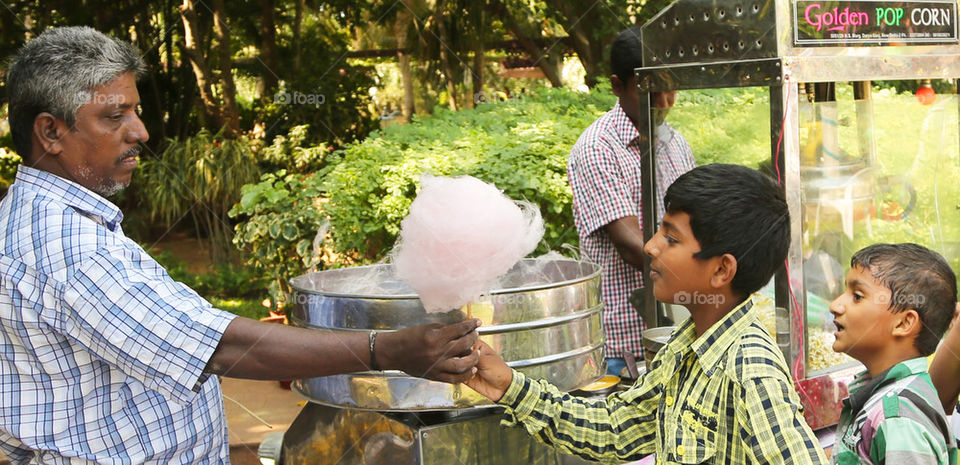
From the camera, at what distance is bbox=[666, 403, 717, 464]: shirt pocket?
1.82m

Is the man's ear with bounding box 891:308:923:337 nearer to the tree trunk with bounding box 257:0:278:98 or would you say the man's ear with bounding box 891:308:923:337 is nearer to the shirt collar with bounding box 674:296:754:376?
the shirt collar with bounding box 674:296:754:376

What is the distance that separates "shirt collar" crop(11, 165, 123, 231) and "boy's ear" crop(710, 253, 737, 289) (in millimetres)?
1301

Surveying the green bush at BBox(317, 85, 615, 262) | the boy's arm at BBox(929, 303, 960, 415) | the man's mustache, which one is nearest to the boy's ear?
the boy's arm at BBox(929, 303, 960, 415)

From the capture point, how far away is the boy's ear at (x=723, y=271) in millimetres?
1933

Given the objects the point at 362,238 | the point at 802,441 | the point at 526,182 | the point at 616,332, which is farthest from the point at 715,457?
the point at 362,238

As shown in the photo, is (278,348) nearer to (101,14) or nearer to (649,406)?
(649,406)

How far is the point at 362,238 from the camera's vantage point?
18.6 ft

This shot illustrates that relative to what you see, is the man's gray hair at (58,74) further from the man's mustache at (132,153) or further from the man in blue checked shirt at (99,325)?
the man's mustache at (132,153)

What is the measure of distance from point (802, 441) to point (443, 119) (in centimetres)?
644

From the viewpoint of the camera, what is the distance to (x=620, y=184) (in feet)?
11.2

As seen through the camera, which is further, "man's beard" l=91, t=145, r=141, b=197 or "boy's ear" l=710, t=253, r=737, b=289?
"boy's ear" l=710, t=253, r=737, b=289

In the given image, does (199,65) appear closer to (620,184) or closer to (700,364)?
(620,184)

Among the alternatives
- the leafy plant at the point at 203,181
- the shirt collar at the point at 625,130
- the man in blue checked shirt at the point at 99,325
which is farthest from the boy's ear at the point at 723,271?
the leafy plant at the point at 203,181

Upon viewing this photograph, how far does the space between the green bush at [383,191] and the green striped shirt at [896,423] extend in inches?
122
